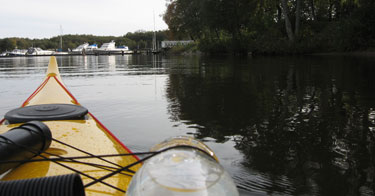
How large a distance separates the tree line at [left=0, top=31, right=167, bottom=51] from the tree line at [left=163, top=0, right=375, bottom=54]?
79083 millimetres

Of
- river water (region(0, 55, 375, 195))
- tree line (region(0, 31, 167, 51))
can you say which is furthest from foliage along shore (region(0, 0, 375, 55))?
tree line (region(0, 31, 167, 51))

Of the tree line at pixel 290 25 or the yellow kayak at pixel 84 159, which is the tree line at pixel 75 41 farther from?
the yellow kayak at pixel 84 159

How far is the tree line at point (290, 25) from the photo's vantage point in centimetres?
2614

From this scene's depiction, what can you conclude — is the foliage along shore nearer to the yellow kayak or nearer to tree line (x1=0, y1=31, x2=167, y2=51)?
the yellow kayak

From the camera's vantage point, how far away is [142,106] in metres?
7.02

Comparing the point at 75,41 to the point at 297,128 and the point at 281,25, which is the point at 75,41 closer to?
the point at 281,25

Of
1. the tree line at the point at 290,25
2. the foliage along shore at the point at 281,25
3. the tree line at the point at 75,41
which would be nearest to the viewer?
the tree line at the point at 290,25

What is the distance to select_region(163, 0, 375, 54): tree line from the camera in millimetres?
26141

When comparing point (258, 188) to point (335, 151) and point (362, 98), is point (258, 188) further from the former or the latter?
point (362, 98)

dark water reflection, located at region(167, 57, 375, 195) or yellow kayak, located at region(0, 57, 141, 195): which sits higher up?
yellow kayak, located at region(0, 57, 141, 195)

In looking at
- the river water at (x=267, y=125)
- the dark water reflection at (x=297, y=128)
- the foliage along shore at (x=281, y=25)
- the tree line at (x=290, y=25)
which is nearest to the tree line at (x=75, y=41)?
the foliage along shore at (x=281, y=25)

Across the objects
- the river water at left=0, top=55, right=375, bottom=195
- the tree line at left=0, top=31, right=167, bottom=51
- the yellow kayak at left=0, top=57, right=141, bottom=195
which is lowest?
the river water at left=0, top=55, right=375, bottom=195

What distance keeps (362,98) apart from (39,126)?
22.5 ft

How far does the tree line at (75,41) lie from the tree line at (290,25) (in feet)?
259
